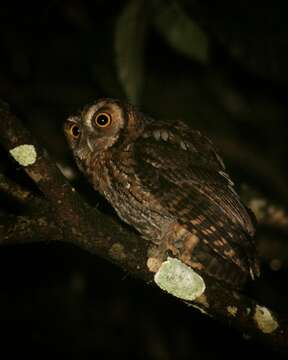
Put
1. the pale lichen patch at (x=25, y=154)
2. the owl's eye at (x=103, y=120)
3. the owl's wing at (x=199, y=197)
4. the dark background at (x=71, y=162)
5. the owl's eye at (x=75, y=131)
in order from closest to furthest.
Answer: the pale lichen patch at (x=25, y=154), the owl's wing at (x=199, y=197), the owl's eye at (x=103, y=120), the owl's eye at (x=75, y=131), the dark background at (x=71, y=162)

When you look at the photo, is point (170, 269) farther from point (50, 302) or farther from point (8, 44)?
point (8, 44)

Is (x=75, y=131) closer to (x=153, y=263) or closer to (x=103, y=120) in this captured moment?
(x=103, y=120)

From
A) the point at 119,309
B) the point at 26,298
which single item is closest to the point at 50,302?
the point at 26,298

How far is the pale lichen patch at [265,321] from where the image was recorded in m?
2.40

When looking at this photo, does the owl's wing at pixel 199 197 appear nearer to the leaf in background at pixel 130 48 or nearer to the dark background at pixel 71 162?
the leaf in background at pixel 130 48

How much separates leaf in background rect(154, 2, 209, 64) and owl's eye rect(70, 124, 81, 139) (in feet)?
2.95

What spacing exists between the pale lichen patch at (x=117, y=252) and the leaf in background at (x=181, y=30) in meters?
1.82

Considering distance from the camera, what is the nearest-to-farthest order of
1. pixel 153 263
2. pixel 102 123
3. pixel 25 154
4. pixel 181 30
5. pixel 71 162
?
pixel 25 154, pixel 153 263, pixel 102 123, pixel 181 30, pixel 71 162

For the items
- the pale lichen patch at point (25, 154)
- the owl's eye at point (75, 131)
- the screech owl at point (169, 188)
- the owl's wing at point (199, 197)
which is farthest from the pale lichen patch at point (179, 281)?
the owl's eye at point (75, 131)

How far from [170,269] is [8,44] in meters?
3.54

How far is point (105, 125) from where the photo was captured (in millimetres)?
3285

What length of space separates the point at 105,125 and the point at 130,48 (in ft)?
1.80

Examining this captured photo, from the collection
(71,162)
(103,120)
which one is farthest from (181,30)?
(71,162)

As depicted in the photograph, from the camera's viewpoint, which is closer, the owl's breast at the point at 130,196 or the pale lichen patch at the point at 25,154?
the pale lichen patch at the point at 25,154
